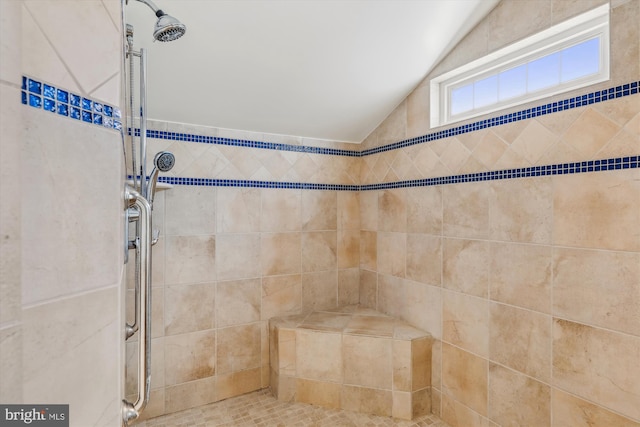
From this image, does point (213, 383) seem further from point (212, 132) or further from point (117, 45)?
point (117, 45)

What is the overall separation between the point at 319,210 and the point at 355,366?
1.29m

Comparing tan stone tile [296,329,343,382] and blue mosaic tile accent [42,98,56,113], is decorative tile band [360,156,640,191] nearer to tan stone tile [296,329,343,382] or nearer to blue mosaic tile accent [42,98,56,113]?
tan stone tile [296,329,343,382]

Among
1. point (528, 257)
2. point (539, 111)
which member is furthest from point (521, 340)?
point (539, 111)

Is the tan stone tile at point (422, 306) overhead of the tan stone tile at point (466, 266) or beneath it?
beneath

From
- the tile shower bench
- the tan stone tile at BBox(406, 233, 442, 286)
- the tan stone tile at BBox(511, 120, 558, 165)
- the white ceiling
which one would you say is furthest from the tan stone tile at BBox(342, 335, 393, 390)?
the white ceiling

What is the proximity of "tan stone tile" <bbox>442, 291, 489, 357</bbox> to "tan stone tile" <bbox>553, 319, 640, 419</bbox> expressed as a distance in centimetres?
40

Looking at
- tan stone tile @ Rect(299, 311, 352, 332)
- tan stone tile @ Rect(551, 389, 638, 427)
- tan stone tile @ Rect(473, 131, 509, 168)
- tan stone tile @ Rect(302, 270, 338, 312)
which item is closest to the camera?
tan stone tile @ Rect(551, 389, 638, 427)

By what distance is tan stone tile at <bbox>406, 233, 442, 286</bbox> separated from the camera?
2.44 metres

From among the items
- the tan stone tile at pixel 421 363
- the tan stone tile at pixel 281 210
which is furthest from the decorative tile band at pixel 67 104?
the tan stone tile at pixel 421 363

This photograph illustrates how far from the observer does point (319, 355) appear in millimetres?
2482

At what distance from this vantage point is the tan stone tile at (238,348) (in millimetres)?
2594

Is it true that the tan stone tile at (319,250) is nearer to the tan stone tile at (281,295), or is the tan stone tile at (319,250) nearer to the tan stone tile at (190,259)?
the tan stone tile at (281,295)

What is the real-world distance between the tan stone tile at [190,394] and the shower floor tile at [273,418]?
4cm

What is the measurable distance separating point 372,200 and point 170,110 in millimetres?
1754
